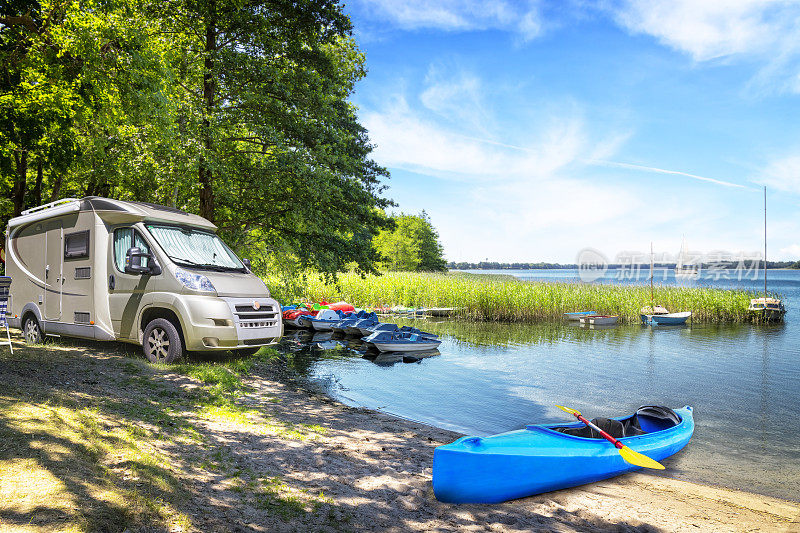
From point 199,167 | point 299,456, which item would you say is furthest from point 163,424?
point 199,167

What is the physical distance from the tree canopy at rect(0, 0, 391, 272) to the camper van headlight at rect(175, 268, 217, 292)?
19.8ft

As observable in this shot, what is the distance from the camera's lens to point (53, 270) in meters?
11.5

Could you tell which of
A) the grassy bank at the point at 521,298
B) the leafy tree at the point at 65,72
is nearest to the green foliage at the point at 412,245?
the grassy bank at the point at 521,298

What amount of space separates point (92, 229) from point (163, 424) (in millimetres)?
6099

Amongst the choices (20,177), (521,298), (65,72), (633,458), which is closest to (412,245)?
(521,298)

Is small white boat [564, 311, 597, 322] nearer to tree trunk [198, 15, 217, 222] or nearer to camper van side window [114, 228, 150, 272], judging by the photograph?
tree trunk [198, 15, 217, 222]

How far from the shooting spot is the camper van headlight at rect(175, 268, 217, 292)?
386 inches

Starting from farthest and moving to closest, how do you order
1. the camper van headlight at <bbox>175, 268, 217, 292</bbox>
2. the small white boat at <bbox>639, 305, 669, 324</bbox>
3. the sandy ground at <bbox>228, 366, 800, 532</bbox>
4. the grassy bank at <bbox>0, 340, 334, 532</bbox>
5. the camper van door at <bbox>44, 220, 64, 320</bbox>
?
the small white boat at <bbox>639, 305, 669, 324</bbox>, the camper van door at <bbox>44, 220, 64, 320</bbox>, the camper van headlight at <bbox>175, 268, 217, 292</bbox>, the sandy ground at <bbox>228, 366, 800, 532</bbox>, the grassy bank at <bbox>0, 340, 334, 532</bbox>

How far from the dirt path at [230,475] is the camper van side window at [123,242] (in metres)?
2.35

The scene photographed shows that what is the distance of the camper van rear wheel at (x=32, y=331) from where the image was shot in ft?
38.9

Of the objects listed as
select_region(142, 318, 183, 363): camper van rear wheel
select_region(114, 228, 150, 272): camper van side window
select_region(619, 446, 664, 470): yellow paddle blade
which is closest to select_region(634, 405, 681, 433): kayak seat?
select_region(619, 446, 664, 470): yellow paddle blade

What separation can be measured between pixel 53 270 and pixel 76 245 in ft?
3.43

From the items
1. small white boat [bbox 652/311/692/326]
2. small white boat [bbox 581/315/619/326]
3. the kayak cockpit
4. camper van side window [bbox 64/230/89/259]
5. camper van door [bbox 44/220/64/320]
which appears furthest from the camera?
small white boat [bbox 652/311/692/326]

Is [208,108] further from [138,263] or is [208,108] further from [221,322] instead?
[221,322]
